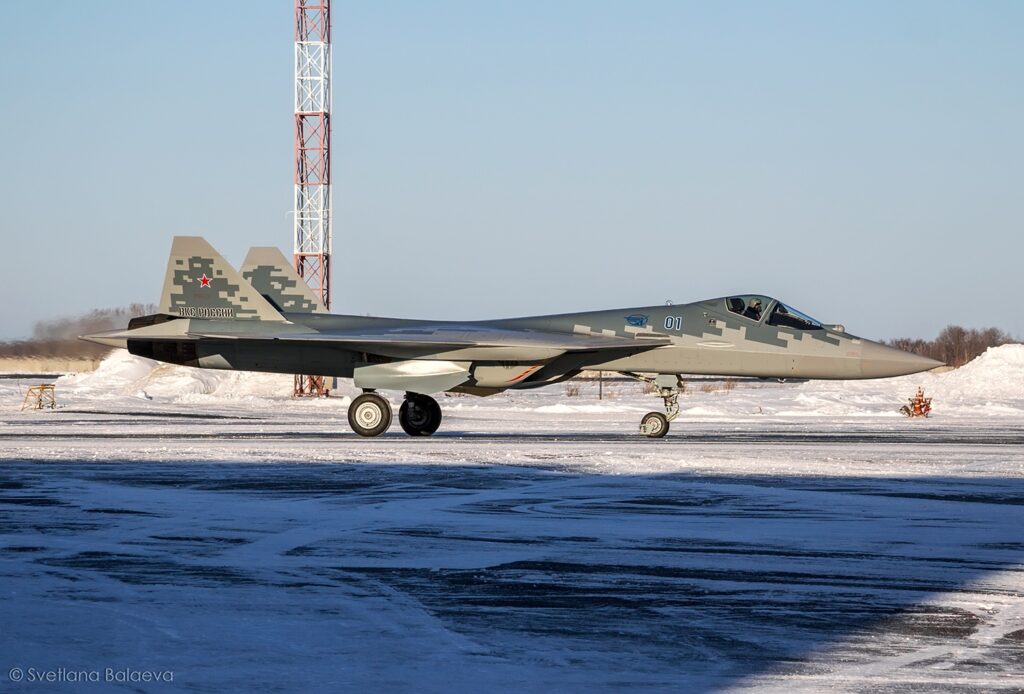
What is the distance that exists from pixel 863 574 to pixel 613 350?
14603 mm

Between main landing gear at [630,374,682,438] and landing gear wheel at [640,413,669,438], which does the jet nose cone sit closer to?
main landing gear at [630,374,682,438]

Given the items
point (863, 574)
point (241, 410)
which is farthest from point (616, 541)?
point (241, 410)

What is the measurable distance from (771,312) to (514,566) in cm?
1548

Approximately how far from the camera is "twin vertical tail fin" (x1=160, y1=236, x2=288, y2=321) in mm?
23734

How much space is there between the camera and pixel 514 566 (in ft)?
26.7

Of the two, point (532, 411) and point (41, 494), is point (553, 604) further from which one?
point (532, 411)

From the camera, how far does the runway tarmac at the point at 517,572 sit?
18.5 ft

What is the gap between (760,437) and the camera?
22719 millimetres

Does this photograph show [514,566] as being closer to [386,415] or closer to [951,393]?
[386,415]

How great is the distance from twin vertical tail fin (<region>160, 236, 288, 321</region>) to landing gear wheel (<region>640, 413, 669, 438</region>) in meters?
7.58

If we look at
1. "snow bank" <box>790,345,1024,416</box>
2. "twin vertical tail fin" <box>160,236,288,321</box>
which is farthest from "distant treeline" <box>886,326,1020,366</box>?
"twin vertical tail fin" <box>160,236,288,321</box>

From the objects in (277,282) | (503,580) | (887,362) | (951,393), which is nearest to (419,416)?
(277,282)

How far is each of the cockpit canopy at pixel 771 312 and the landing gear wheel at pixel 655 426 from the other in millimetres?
2491

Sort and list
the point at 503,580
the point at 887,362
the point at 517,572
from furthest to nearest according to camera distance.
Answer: the point at 887,362, the point at 517,572, the point at 503,580
